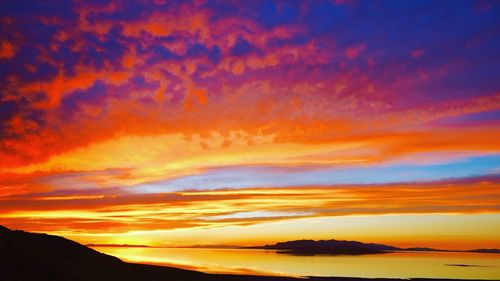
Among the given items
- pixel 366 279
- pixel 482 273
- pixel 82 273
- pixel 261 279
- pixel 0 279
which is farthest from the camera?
pixel 482 273

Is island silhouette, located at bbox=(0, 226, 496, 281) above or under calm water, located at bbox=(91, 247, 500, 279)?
above

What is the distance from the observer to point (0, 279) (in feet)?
87.6

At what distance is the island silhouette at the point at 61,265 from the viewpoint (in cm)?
2872

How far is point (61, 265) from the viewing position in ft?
111

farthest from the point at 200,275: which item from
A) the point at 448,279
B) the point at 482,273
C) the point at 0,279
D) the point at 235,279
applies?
the point at 482,273

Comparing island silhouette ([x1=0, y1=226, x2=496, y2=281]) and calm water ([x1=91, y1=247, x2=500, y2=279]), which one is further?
calm water ([x1=91, y1=247, x2=500, y2=279])

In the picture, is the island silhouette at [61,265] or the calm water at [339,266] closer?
the island silhouette at [61,265]

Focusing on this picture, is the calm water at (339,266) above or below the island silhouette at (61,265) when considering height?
below

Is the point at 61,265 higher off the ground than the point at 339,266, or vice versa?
the point at 61,265

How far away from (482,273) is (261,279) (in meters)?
29.8

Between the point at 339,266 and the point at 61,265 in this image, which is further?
the point at 339,266

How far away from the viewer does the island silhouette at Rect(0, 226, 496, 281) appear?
28719 millimetres

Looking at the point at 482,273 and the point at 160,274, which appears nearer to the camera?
the point at 160,274

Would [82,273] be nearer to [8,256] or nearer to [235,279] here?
[8,256]
